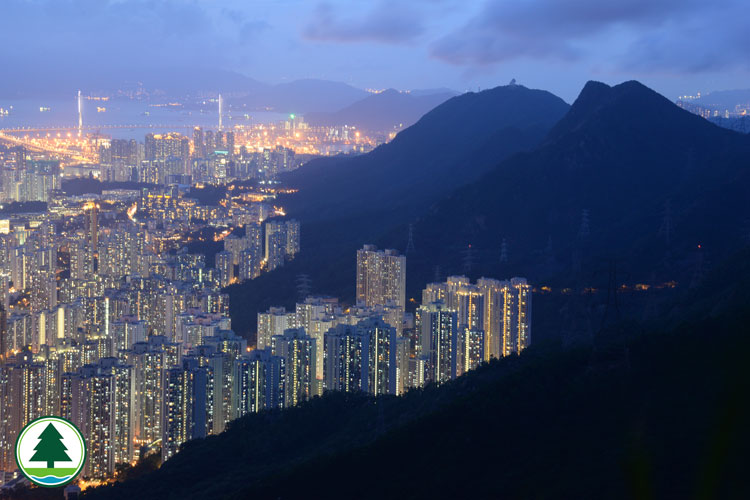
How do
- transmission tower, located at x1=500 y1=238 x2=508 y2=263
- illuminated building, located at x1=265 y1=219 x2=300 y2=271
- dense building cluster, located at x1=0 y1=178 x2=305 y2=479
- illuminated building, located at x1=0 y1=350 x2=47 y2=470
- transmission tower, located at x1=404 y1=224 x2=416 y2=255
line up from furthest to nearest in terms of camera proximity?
illuminated building, located at x1=265 y1=219 x2=300 y2=271
transmission tower, located at x1=404 y1=224 x2=416 y2=255
transmission tower, located at x1=500 y1=238 x2=508 y2=263
illuminated building, located at x1=0 y1=350 x2=47 y2=470
dense building cluster, located at x1=0 y1=178 x2=305 y2=479

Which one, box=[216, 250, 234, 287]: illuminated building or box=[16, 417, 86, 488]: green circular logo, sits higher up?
box=[16, 417, 86, 488]: green circular logo

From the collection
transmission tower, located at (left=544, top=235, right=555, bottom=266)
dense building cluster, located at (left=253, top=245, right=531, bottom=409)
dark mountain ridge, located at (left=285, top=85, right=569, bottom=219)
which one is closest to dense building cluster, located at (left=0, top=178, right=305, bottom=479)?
dense building cluster, located at (left=253, top=245, right=531, bottom=409)

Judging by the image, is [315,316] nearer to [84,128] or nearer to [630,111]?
[630,111]

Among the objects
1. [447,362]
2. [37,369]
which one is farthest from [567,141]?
[37,369]

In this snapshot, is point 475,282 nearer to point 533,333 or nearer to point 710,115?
point 533,333

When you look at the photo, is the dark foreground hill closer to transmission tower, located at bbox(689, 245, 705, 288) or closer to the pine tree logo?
the pine tree logo

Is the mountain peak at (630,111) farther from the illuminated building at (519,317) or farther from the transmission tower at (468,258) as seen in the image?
the illuminated building at (519,317)
